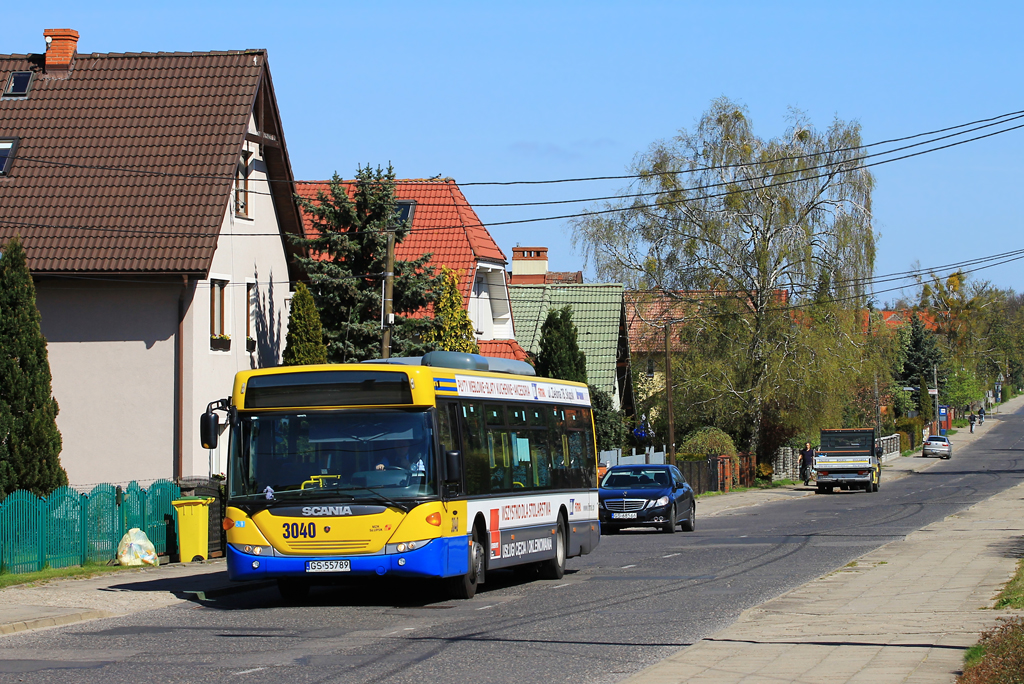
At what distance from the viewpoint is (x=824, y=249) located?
48969 millimetres

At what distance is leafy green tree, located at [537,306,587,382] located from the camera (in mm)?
39875

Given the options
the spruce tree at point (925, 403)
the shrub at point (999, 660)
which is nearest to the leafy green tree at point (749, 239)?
the shrub at point (999, 660)

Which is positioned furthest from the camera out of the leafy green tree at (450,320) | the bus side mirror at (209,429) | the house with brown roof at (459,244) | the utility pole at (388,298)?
the house with brown roof at (459,244)

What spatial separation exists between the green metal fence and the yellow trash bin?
441 mm

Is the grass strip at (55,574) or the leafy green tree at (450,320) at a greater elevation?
the leafy green tree at (450,320)

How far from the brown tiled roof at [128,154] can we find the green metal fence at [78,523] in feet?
22.4

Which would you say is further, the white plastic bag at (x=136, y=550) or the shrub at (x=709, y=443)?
the shrub at (x=709, y=443)

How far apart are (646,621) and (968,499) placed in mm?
32237

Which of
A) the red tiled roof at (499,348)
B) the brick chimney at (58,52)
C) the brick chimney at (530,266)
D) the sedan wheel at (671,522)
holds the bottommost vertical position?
the sedan wheel at (671,522)

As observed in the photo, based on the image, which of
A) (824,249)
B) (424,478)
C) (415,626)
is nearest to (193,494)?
(424,478)

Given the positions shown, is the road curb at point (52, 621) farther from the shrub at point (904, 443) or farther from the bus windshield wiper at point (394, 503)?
the shrub at point (904, 443)

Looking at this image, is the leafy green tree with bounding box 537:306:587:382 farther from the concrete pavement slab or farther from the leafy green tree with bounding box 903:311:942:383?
the leafy green tree with bounding box 903:311:942:383

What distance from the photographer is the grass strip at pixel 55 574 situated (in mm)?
16375

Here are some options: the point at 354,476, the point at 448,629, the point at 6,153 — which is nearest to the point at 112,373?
the point at 6,153
